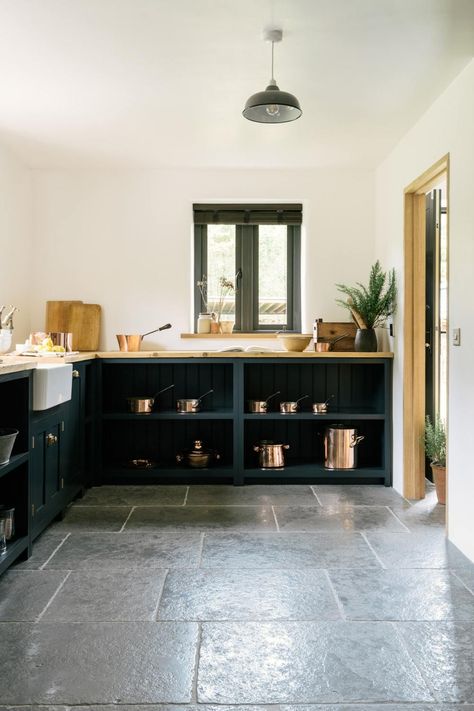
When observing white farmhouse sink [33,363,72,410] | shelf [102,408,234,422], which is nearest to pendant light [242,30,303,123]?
white farmhouse sink [33,363,72,410]

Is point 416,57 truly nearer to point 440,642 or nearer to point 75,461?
point 440,642

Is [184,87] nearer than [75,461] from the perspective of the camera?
Yes

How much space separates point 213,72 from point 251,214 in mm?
1902

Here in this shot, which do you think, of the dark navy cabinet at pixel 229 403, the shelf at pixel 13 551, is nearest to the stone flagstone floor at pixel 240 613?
the shelf at pixel 13 551

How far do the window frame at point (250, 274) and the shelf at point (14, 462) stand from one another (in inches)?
91.1

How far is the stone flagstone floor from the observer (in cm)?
185

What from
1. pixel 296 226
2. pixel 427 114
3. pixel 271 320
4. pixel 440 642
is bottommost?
pixel 440 642

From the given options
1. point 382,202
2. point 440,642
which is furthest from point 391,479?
point 440,642

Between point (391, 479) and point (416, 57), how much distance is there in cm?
277

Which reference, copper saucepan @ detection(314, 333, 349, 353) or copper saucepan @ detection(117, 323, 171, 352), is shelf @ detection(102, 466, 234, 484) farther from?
copper saucepan @ detection(314, 333, 349, 353)

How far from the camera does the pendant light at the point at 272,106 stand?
2.81 metres

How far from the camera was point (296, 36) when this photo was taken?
268cm

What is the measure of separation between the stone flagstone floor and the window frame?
1.74 metres

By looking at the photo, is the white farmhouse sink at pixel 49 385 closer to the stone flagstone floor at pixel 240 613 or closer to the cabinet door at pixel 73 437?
the cabinet door at pixel 73 437
